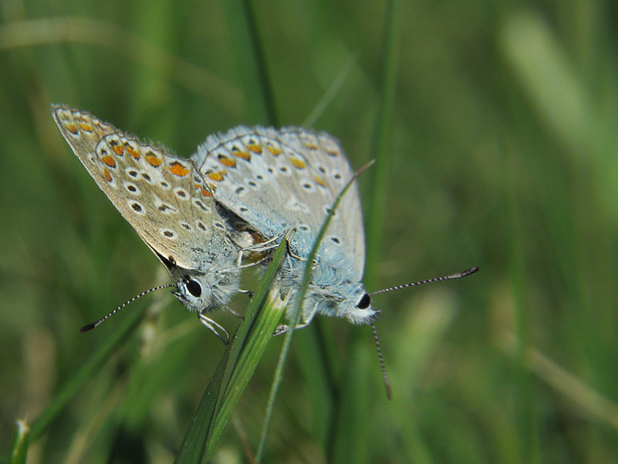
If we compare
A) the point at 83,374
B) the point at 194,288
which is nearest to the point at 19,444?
the point at 83,374

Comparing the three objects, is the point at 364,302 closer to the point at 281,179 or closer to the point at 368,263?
the point at 368,263

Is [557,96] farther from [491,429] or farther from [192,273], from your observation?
[192,273]

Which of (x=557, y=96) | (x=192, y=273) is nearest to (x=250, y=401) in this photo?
(x=192, y=273)

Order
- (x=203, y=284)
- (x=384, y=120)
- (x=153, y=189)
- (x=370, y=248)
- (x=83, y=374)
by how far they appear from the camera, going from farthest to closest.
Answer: (x=153, y=189)
(x=203, y=284)
(x=370, y=248)
(x=384, y=120)
(x=83, y=374)

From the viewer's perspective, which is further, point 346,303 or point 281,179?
point 281,179

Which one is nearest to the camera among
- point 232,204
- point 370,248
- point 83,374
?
point 83,374

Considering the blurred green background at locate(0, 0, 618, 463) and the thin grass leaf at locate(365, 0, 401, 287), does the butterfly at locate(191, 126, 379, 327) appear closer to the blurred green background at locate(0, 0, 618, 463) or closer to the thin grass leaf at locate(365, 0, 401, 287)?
the blurred green background at locate(0, 0, 618, 463)
